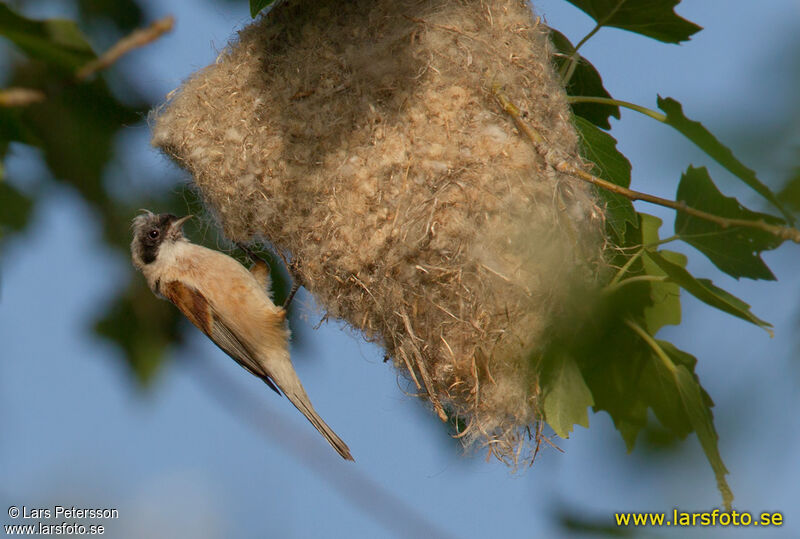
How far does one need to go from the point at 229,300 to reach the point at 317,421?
740 millimetres

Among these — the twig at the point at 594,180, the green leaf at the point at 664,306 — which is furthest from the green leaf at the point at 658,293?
the twig at the point at 594,180

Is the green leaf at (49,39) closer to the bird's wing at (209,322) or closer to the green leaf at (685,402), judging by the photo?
the green leaf at (685,402)

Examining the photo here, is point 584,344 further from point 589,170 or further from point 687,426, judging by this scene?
point 589,170

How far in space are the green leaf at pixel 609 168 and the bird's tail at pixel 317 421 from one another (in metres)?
1.67

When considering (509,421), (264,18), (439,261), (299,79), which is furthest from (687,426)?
(264,18)

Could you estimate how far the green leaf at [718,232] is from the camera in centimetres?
135

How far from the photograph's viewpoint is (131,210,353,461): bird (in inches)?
156

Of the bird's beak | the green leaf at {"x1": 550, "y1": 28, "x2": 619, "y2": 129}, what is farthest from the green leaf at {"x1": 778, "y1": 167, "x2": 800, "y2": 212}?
the bird's beak

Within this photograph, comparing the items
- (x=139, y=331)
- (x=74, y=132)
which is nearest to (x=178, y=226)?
(x=139, y=331)

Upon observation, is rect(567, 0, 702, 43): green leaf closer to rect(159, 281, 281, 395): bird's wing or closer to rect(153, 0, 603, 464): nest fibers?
rect(153, 0, 603, 464): nest fibers

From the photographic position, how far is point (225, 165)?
138 inches

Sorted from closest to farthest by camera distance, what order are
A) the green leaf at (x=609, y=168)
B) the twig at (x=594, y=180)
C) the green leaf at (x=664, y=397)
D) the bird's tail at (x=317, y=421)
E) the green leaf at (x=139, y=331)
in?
the green leaf at (x=664, y=397) < the twig at (x=594, y=180) < the green leaf at (x=139, y=331) < the green leaf at (x=609, y=168) < the bird's tail at (x=317, y=421)

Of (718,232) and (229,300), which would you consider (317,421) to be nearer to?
(229,300)

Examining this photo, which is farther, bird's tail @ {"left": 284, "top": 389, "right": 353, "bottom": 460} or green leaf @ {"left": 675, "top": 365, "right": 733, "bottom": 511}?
bird's tail @ {"left": 284, "top": 389, "right": 353, "bottom": 460}
